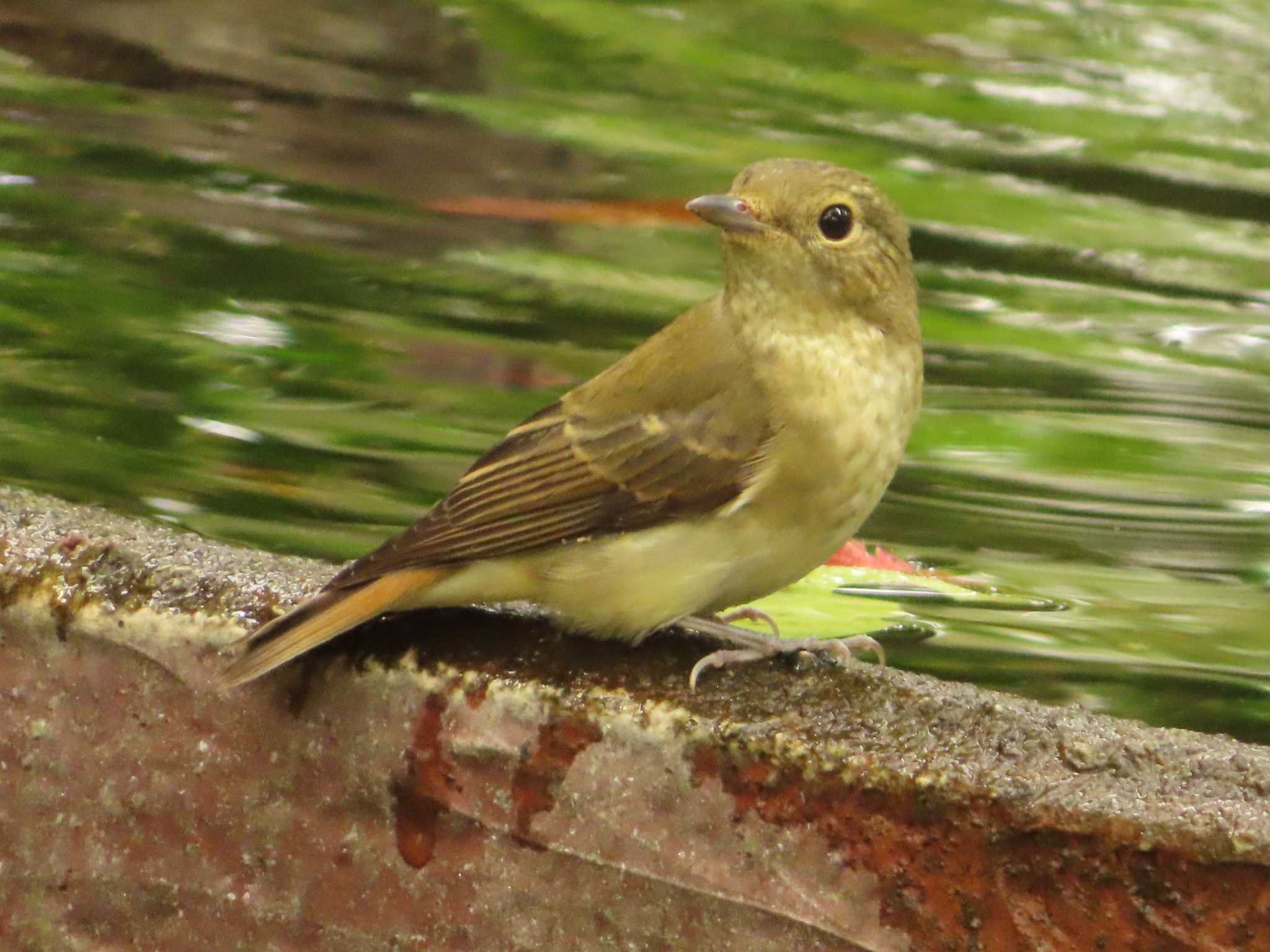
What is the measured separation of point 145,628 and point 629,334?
84.9 inches

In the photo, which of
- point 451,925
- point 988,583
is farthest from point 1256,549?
point 451,925

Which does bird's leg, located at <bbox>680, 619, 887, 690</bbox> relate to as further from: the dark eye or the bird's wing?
the dark eye

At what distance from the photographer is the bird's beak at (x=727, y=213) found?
286 centimetres

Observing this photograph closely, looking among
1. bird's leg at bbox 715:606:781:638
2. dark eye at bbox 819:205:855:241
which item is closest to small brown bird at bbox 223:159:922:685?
dark eye at bbox 819:205:855:241

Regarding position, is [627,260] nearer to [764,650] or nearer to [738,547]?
[738,547]

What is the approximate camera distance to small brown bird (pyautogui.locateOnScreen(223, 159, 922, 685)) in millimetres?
2820

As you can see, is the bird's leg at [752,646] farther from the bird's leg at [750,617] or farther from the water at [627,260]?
the water at [627,260]

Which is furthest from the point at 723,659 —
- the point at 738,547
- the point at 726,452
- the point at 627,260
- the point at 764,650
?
the point at 627,260

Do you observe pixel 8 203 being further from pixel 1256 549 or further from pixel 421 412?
pixel 1256 549

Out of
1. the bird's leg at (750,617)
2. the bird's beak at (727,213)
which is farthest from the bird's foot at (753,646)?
the bird's beak at (727,213)

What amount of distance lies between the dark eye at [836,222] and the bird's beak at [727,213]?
9cm

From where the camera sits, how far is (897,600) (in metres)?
3.43

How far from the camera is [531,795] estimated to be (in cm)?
252

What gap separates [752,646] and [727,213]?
596mm
